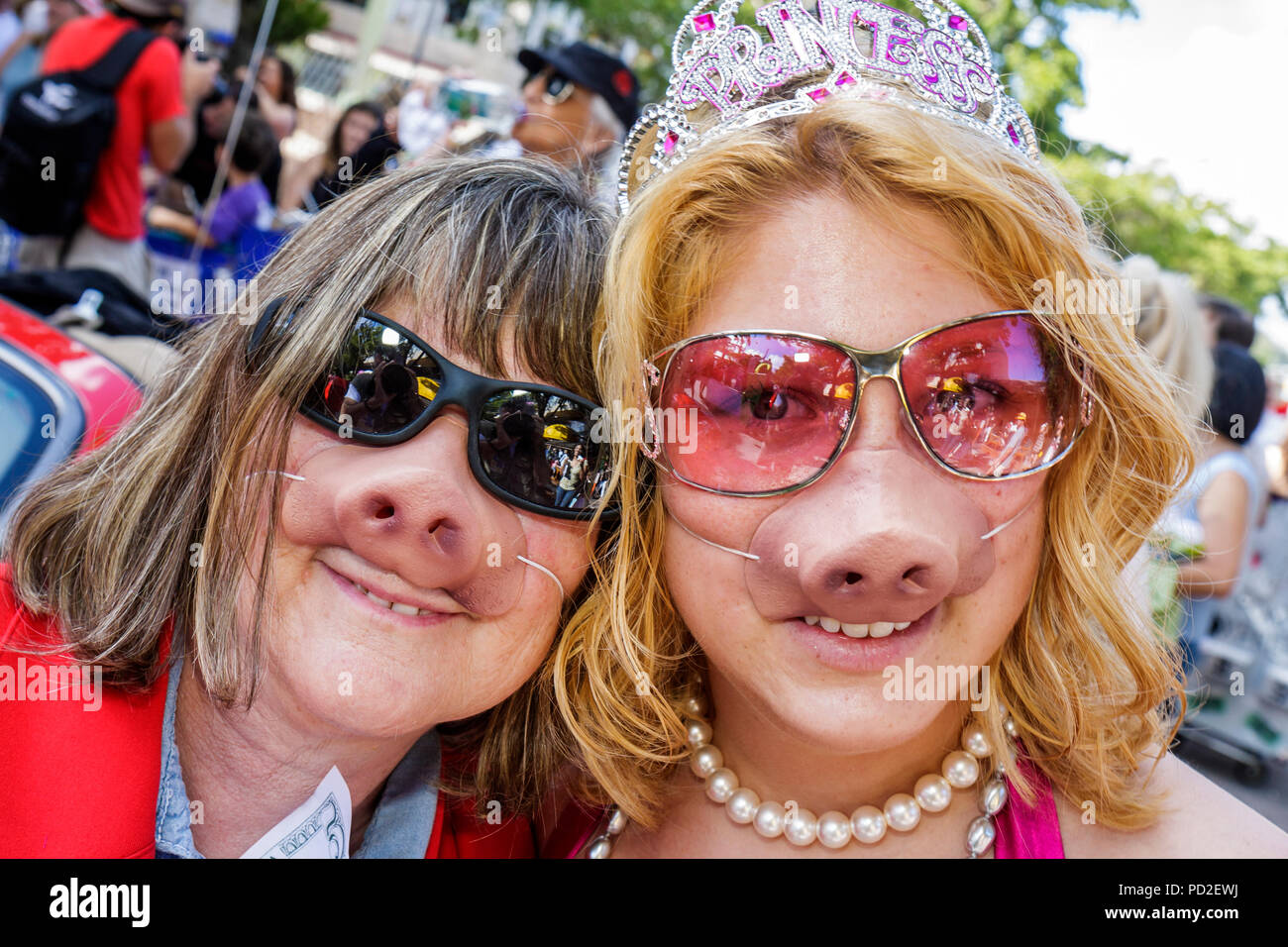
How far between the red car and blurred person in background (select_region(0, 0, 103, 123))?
5656mm

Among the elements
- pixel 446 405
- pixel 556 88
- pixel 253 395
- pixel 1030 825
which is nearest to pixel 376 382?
pixel 446 405

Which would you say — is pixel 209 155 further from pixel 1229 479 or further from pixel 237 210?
pixel 1229 479

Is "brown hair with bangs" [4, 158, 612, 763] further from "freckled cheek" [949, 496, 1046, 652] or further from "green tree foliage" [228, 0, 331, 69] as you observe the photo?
"green tree foliage" [228, 0, 331, 69]

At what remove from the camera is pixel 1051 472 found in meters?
1.78

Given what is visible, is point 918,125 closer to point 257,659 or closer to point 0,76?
point 257,659

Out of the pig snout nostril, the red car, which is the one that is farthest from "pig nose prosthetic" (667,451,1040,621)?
the red car

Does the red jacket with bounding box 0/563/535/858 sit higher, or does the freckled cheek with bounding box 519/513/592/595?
the freckled cheek with bounding box 519/513/592/595

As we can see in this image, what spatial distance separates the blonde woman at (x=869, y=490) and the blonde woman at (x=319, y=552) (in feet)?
0.56

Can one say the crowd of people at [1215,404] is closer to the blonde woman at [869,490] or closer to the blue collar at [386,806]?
the blonde woman at [869,490]

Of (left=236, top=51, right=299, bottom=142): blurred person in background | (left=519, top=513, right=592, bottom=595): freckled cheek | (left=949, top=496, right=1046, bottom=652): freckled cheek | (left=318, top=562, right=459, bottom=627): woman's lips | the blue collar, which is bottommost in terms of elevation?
(left=236, top=51, right=299, bottom=142): blurred person in background

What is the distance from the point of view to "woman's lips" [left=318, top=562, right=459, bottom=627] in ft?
5.22

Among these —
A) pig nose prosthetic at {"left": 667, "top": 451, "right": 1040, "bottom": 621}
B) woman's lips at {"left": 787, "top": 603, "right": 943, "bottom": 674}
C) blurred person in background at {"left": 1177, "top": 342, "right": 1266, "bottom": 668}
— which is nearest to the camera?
pig nose prosthetic at {"left": 667, "top": 451, "right": 1040, "bottom": 621}

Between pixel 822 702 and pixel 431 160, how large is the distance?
4.04 ft
